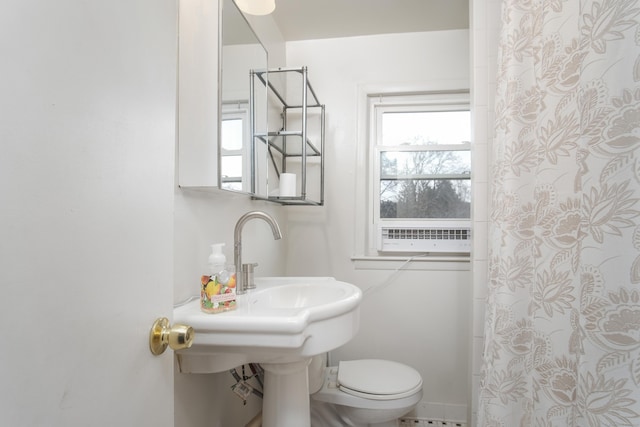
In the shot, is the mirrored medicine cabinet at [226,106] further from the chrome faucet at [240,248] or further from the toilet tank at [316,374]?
the toilet tank at [316,374]

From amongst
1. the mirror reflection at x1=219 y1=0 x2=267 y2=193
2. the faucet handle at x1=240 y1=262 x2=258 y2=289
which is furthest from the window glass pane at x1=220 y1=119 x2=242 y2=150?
the faucet handle at x1=240 y1=262 x2=258 y2=289

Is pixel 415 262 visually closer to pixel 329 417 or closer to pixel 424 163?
pixel 424 163

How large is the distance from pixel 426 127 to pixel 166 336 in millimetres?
1863

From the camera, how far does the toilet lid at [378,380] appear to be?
1.39 m

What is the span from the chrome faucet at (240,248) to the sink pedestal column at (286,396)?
0.88 feet

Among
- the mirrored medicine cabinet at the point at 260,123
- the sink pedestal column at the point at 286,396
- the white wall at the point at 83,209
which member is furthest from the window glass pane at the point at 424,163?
the white wall at the point at 83,209

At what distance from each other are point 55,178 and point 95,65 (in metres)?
0.15

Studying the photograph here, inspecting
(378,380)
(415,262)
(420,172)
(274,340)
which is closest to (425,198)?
(420,172)

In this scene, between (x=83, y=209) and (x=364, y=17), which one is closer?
(x=83, y=209)

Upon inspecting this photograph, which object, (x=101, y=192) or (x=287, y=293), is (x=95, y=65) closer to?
(x=101, y=192)

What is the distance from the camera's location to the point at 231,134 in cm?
114

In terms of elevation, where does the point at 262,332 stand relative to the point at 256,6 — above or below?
below

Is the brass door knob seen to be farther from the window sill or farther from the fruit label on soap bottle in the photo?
the window sill

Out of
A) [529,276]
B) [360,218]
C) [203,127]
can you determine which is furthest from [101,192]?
[360,218]
